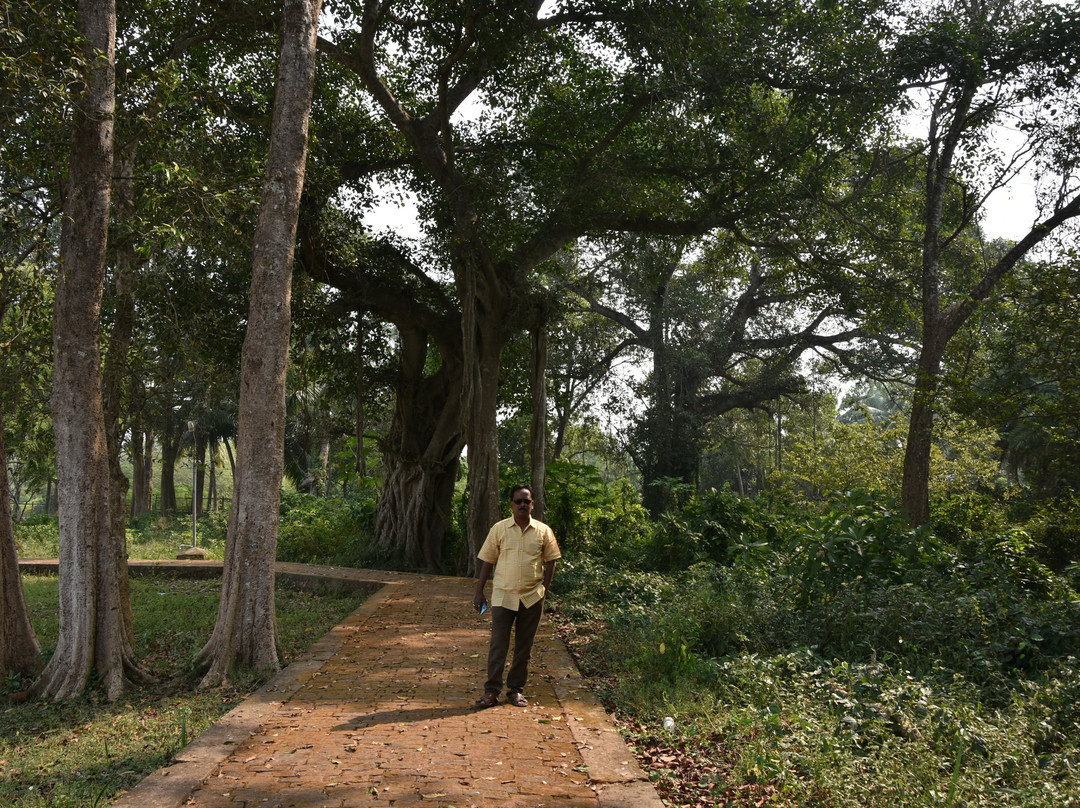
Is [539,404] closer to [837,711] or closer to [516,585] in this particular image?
[516,585]

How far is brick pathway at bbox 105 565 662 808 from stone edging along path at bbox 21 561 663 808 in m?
0.01

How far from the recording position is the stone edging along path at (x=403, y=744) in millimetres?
4266

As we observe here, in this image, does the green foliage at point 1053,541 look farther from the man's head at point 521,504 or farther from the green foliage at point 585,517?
the man's head at point 521,504

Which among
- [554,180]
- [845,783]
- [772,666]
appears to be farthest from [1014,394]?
[554,180]

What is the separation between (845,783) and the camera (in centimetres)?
411

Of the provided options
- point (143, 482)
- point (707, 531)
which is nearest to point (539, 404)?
point (707, 531)

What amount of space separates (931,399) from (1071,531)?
447cm

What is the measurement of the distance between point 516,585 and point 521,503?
1.99 ft

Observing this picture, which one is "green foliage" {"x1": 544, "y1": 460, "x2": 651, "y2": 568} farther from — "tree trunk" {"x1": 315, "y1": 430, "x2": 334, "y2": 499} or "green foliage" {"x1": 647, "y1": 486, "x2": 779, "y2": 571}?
"tree trunk" {"x1": 315, "y1": 430, "x2": 334, "y2": 499}

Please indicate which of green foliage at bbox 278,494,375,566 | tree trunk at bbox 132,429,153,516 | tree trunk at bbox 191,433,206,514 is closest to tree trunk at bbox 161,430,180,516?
tree trunk at bbox 132,429,153,516

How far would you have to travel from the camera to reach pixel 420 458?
1559cm

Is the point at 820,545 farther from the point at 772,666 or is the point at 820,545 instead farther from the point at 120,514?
the point at 120,514

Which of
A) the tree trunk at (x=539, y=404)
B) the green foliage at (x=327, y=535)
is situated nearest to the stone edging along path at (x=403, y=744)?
the tree trunk at (x=539, y=404)

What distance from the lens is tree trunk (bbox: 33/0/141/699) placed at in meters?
6.89
